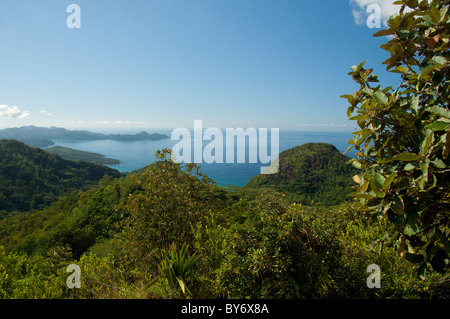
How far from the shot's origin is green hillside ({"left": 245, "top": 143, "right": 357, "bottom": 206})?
5841cm

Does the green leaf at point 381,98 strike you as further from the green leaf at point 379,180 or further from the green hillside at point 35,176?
the green hillside at point 35,176

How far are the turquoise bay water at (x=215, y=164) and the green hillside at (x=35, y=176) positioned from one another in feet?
57.3

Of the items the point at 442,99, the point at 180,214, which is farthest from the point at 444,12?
the point at 180,214

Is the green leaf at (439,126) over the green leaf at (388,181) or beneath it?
over

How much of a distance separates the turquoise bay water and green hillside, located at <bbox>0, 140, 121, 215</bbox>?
17.5m

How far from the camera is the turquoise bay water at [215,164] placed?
7575 cm

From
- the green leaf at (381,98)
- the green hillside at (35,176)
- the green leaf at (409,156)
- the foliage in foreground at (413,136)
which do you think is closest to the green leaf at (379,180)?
the foliage in foreground at (413,136)

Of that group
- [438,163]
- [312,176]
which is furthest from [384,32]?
[312,176]

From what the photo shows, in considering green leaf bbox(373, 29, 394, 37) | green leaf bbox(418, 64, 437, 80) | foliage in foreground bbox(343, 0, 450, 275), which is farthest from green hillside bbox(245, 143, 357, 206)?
green leaf bbox(418, 64, 437, 80)

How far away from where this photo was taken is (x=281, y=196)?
3.31 meters

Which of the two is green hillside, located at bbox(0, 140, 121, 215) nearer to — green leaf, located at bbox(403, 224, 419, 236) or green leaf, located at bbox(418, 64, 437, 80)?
green leaf, located at bbox(403, 224, 419, 236)
